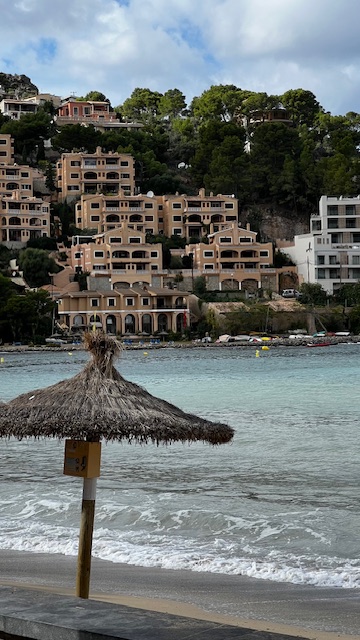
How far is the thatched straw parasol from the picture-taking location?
6551 mm

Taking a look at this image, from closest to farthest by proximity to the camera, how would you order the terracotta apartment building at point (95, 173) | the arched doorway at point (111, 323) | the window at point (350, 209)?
the arched doorway at point (111, 323)
the window at point (350, 209)
the terracotta apartment building at point (95, 173)

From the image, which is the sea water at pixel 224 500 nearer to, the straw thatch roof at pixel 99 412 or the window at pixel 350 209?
the straw thatch roof at pixel 99 412

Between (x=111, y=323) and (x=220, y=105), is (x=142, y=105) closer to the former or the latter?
(x=220, y=105)

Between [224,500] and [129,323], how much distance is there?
58.0 m

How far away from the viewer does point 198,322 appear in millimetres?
71000

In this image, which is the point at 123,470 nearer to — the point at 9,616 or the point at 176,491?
the point at 176,491

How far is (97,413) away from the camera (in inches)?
257

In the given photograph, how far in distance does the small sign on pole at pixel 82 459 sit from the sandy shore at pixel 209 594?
3.56ft

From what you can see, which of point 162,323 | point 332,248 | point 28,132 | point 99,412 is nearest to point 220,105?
point 28,132

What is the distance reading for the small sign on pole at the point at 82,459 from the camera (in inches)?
243

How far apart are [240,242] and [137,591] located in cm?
6752

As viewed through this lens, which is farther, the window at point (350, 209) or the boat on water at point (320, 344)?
the window at point (350, 209)

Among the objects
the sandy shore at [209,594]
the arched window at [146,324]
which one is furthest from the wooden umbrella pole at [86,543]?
the arched window at [146,324]

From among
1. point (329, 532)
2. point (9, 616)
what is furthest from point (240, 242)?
point (9, 616)
